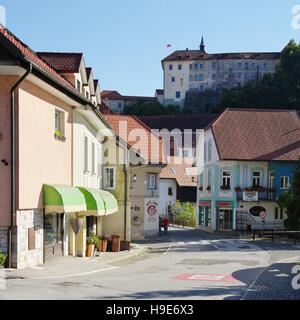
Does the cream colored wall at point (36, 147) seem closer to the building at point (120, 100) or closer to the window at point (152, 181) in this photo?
the window at point (152, 181)

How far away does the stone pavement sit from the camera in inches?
522

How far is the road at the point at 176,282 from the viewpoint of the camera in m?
12.9

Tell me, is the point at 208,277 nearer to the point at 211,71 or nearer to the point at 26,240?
the point at 26,240

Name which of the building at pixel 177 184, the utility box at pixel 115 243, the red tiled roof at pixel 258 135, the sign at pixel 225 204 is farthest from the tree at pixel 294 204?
the building at pixel 177 184

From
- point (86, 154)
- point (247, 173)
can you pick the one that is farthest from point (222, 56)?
point (86, 154)

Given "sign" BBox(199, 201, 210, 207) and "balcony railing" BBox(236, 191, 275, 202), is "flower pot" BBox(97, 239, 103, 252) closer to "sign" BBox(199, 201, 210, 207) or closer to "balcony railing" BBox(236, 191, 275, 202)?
"balcony railing" BBox(236, 191, 275, 202)

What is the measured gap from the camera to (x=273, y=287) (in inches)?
600

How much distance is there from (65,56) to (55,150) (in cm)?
793

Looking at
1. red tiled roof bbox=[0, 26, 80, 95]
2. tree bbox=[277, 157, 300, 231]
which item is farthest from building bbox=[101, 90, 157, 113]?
red tiled roof bbox=[0, 26, 80, 95]

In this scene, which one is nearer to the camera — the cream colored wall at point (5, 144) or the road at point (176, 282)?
the road at point (176, 282)

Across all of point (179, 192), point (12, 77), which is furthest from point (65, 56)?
point (179, 192)

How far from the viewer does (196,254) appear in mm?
29594

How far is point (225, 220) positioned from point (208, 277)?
32.7 metres

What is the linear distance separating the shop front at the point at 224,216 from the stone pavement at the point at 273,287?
2971 centimetres
